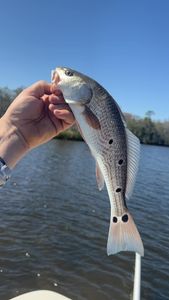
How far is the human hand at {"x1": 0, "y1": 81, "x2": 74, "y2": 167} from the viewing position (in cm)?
352

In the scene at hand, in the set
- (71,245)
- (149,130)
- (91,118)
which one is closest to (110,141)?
(91,118)

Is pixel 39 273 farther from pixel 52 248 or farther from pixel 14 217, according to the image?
pixel 14 217

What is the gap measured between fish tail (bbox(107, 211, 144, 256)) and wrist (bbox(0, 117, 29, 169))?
1.13 m

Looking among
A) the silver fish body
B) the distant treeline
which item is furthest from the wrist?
the distant treeline

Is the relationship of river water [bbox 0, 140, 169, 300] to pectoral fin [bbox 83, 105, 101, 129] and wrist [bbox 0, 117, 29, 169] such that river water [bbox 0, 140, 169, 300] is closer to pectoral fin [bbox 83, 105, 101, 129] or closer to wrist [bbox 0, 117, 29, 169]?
wrist [bbox 0, 117, 29, 169]

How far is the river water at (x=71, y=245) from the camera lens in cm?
895

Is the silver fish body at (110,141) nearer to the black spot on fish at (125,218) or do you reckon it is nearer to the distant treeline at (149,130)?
the black spot on fish at (125,218)

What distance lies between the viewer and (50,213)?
1452 cm

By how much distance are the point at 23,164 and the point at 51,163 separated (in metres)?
3.90

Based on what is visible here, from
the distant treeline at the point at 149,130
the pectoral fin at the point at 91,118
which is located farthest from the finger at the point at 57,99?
the distant treeline at the point at 149,130

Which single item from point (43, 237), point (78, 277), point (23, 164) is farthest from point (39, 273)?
point (23, 164)

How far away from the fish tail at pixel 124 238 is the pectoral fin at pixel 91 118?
763 millimetres

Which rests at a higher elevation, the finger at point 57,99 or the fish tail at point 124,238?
the finger at point 57,99

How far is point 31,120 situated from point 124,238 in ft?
4.90
